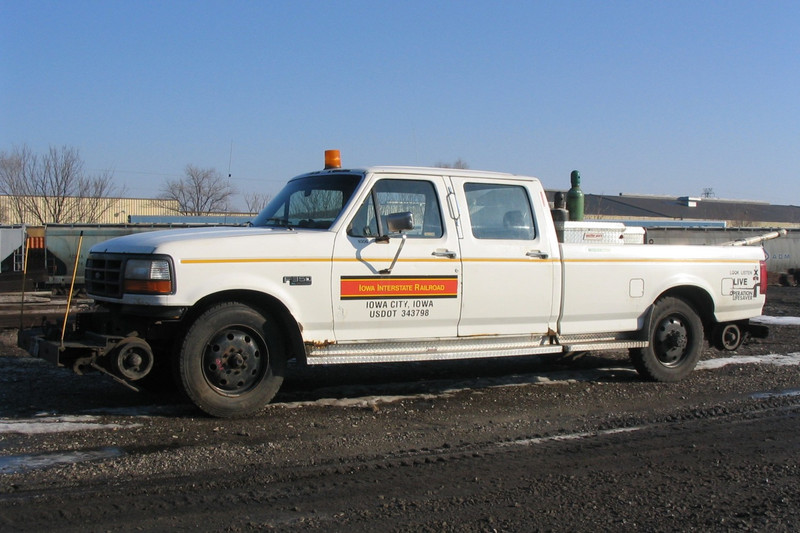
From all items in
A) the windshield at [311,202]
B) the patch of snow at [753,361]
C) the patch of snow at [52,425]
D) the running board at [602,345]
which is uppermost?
the windshield at [311,202]

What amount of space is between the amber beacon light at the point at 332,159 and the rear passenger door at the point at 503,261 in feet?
3.76

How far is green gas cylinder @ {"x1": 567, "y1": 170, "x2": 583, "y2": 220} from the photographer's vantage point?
8.97 meters

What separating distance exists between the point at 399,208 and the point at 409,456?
2.42 metres

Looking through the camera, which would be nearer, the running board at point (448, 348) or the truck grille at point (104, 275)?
the truck grille at point (104, 275)

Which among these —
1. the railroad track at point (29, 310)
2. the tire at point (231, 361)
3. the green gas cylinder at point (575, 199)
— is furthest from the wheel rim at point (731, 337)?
the railroad track at point (29, 310)

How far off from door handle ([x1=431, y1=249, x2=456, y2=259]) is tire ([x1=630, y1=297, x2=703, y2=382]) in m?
2.50

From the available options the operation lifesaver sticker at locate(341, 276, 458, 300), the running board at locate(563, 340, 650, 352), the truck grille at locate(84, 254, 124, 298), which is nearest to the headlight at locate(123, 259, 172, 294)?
the truck grille at locate(84, 254, 124, 298)

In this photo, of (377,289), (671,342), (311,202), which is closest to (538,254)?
(377,289)

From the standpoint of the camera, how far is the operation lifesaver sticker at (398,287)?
651 cm

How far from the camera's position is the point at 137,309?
5.91 m

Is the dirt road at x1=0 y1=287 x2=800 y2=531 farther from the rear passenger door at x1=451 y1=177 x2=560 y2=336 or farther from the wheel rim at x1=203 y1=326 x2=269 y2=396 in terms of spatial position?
the rear passenger door at x1=451 y1=177 x2=560 y2=336

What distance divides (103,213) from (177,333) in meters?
41.6

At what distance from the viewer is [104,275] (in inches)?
246

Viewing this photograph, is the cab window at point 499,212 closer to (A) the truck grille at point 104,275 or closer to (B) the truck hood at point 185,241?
(B) the truck hood at point 185,241
